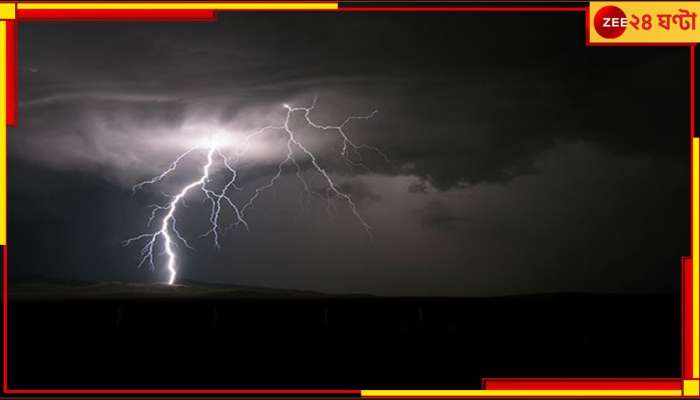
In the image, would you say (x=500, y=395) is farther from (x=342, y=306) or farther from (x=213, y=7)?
(x=342, y=306)

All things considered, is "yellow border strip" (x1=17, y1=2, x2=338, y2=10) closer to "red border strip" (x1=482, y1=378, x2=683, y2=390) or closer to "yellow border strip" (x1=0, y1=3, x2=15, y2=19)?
"yellow border strip" (x1=0, y1=3, x2=15, y2=19)

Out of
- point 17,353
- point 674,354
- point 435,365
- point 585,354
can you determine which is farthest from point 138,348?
point 674,354

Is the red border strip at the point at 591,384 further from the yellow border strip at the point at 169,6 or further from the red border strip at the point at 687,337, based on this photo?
the yellow border strip at the point at 169,6

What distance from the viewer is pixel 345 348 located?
370 inches

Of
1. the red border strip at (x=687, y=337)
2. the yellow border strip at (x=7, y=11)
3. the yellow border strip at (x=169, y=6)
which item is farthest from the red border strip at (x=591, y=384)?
the yellow border strip at (x=7, y=11)

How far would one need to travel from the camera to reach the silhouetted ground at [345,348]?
23.4ft

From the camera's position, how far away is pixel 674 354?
30.6ft

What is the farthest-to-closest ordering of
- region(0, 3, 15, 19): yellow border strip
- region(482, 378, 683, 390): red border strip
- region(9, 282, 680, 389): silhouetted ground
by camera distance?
region(9, 282, 680, 389): silhouetted ground, region(0, 3, 15, 19): yellow border strip, region(482, 378, 683, 390): red border strip

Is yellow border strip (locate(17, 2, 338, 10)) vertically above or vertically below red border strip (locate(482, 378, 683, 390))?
above

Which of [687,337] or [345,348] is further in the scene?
[345,348]

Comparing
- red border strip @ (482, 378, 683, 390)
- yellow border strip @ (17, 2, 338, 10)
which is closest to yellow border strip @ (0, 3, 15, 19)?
yellow border strip @ (17, 2, 338, 10)

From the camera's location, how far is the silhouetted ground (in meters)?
7.12

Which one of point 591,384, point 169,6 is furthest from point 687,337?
point 169,6

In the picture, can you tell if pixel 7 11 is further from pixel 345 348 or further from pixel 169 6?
pixel 345 348
